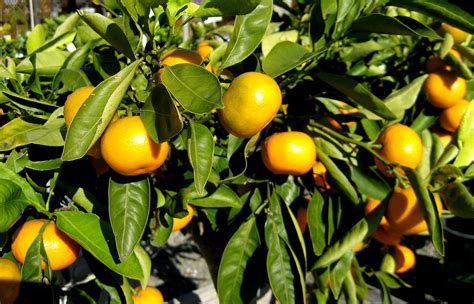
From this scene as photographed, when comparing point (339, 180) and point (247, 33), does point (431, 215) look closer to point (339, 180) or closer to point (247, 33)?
point (339, 180)

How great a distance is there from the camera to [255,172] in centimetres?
81

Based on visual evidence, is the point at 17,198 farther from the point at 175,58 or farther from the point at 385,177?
the point at 385,177

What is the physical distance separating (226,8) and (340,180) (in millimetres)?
376

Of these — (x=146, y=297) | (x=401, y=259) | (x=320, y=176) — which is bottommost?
(x=401, y=259)

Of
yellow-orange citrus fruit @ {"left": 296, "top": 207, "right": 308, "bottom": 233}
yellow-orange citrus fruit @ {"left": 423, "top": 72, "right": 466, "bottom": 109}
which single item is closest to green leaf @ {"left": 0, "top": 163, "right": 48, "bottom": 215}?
yellow-orange citrus fruit @ {"left": 296, "top": 207, "right": 308, "bottom": 233}

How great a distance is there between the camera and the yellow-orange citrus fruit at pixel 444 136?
972mm

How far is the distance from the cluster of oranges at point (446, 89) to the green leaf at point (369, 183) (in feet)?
0.82

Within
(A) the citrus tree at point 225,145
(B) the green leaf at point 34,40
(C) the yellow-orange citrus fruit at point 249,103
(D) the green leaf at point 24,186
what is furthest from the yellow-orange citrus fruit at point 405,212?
(B) the green leaf at point 34,40

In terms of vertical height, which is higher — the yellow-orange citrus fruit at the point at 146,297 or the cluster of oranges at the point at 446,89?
the cluster of oranges at the point at 446,89

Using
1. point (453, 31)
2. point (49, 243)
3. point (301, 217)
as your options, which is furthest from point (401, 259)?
point (49, 243)

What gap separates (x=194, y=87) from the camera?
47 centimetres

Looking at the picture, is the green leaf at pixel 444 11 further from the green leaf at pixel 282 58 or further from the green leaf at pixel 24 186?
the green leaf at pixel 24 186

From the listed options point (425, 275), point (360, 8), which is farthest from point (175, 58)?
point (425, 275)

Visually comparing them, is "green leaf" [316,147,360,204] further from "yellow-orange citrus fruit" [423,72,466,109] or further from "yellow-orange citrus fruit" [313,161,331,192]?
"yellow-orange citrus fruit" [423,72,466,109]
